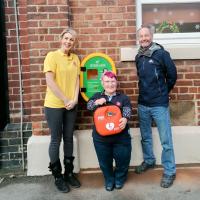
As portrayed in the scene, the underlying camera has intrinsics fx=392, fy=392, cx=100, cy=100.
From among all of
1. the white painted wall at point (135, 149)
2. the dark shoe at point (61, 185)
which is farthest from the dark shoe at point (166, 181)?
the dark shoe at point (61, 185)

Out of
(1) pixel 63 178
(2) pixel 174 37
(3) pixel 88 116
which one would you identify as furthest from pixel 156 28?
(1) pixel 63 178

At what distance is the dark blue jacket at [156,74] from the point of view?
4.50 m

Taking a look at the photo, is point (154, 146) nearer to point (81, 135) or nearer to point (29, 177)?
point (81, 135)

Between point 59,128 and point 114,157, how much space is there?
0.71 metres

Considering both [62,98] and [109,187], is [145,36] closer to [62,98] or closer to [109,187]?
[62,98]

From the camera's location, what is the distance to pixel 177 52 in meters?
5.03

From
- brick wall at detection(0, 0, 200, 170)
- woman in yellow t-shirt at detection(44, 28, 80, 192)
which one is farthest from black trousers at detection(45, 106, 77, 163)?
brick wall at detection(0, 0, 200, 170)

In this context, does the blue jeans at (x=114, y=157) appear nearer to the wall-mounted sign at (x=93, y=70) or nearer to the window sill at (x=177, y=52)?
the wall-mounted sign at (x=93, y=70)

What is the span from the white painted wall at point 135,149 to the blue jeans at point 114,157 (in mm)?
582

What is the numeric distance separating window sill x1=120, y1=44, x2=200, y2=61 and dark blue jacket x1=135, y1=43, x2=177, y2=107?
1.30 ft

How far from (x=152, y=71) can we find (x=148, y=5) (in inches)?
45.9

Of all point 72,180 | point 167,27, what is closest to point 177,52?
point 167,27

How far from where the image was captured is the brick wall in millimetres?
4844

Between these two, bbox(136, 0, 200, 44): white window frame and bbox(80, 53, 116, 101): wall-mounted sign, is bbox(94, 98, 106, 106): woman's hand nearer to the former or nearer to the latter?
bbox(80, 53, 116, 101): wall-mounted sign
